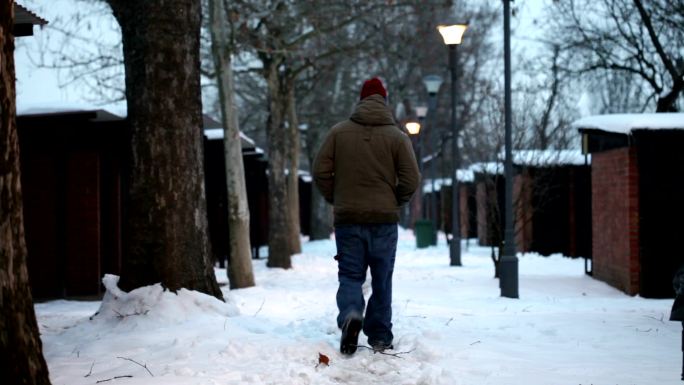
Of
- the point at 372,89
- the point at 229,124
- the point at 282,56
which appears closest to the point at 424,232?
the point at 282,56

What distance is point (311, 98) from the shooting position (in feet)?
125

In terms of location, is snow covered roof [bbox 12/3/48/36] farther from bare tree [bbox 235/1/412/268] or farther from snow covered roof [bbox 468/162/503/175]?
snow covered roof [bbox 468/162/503/175]

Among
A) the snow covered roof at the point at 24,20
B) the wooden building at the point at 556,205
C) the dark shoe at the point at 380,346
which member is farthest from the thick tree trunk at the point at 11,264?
the wooden building at the point at 556,205

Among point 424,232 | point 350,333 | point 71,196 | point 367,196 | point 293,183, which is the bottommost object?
point 424,232

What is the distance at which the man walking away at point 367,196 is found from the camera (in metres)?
6.46

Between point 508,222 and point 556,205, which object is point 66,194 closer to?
point 508,222

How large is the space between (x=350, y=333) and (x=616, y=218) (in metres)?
8.07

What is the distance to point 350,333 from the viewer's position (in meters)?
6.34

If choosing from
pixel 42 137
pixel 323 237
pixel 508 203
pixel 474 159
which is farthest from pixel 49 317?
pixel 323 237

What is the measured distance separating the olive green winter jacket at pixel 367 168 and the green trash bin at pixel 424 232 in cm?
2177

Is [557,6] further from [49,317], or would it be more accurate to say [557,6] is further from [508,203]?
[49,317]

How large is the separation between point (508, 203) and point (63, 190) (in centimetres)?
646

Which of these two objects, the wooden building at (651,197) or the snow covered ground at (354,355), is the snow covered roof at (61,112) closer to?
the snow covered ground at (354,355)

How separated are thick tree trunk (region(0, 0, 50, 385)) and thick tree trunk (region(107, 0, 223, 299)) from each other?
342 centimetres
